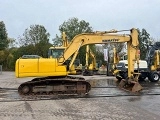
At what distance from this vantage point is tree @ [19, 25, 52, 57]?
54094 mm

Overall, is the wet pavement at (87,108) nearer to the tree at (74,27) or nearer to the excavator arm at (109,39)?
the excavator arm at (109,39)

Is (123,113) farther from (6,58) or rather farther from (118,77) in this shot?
(6,58)

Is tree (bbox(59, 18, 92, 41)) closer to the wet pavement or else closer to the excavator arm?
the excavator arm

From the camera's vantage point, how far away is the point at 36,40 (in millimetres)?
60031

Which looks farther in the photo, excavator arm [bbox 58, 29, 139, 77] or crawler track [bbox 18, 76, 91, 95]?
excavator arm [bbox 58, 29, 139, 77]

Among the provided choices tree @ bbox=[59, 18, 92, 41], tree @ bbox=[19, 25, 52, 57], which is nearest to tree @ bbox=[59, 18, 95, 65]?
tree @ bbox=[59, 18, 92, 41]

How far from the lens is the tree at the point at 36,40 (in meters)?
54.1

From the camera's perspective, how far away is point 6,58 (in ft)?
183

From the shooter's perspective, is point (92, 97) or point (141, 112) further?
point (92, 97)

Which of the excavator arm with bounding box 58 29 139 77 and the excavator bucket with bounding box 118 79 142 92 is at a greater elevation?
the excavator arm with bounding box 58 29 139 77

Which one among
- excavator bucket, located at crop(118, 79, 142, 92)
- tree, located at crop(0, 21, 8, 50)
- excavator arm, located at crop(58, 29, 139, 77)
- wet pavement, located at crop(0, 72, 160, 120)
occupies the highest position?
tree, located at crop(0, 21, 8, 50)

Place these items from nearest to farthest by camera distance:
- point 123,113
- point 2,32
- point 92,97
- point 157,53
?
point 123,113 → point 92,97 → point 157,53 → point 2,32

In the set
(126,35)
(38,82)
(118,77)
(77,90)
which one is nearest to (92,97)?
(77,90)

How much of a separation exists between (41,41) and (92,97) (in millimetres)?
44671
